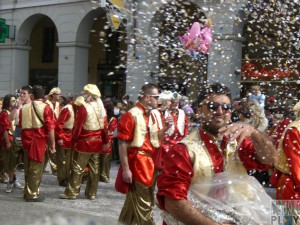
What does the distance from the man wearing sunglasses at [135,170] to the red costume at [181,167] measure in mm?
2478

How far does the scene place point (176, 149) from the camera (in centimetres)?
260

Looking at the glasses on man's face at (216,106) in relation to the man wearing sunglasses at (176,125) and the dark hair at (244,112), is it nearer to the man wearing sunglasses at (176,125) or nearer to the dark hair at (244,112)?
the dark hair at (244,112)

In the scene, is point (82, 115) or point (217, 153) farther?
point (82, 115)

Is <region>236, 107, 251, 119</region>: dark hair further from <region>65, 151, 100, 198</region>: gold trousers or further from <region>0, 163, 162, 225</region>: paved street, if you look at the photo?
<region>65, 151, 100, 198</region>: gold trousers

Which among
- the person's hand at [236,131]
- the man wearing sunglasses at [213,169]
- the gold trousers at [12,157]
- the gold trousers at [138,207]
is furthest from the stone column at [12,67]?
the person's hand at [236,131]

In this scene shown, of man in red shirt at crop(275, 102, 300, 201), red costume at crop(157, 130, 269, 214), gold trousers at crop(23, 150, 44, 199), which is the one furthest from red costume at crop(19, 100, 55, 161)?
red costume at crop(157, 130, 269, 214)

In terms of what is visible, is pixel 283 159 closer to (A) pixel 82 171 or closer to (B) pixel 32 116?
(A) pixel 82 171

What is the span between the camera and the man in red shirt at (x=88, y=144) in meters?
7.45

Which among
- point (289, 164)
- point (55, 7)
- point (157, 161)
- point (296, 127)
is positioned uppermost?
point (55, 7)

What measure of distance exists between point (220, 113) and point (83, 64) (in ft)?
55.4

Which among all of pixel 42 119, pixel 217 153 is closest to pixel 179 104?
pixel 42 119

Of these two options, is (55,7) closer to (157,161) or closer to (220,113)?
(157,161)

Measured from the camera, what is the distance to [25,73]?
21281 millimetres

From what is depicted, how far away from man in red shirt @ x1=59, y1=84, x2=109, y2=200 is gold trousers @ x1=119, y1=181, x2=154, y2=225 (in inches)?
92.6
